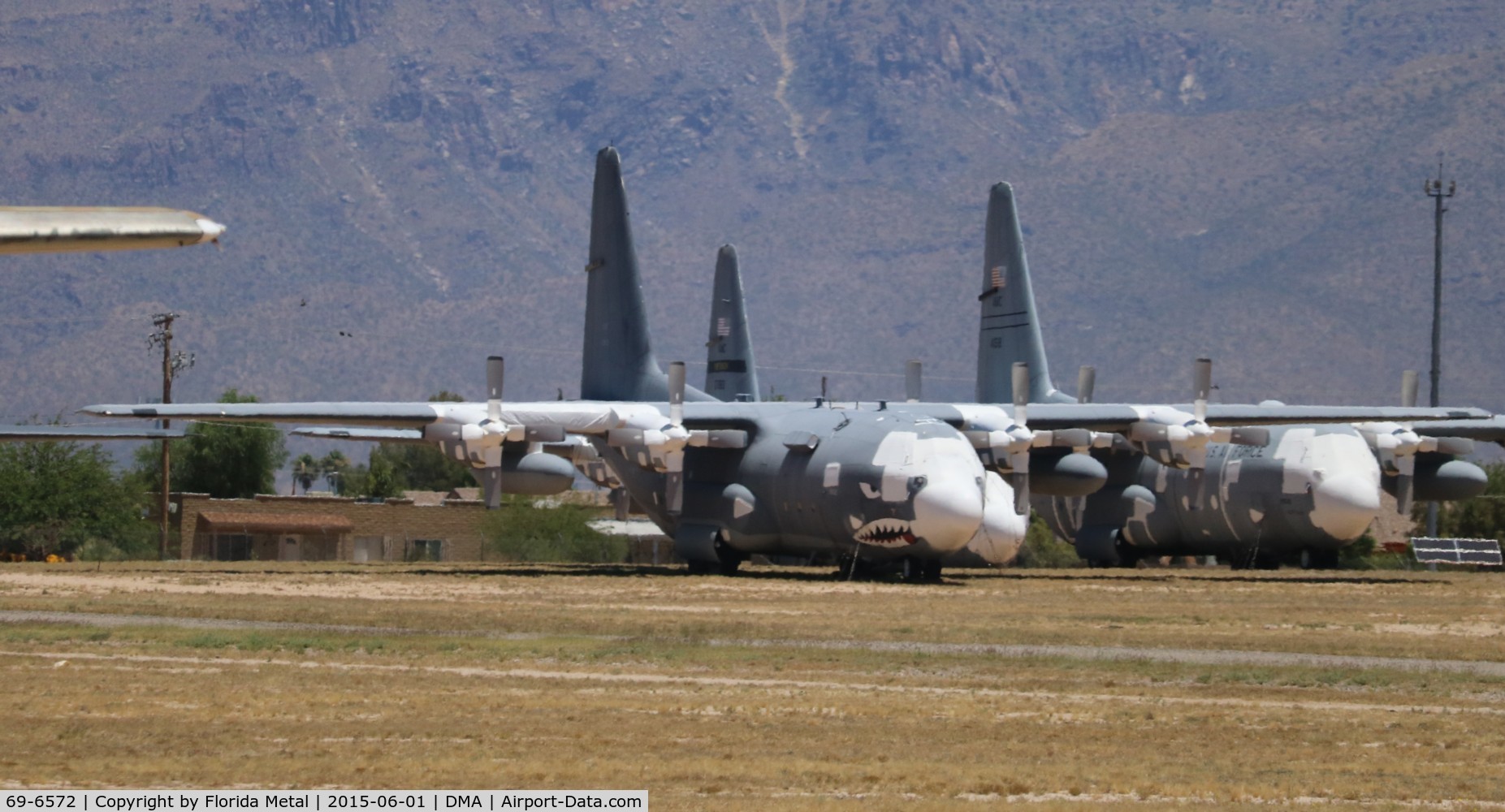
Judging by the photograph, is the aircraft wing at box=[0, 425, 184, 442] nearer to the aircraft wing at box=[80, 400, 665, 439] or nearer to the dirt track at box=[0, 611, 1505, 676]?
the dirt track at box=[0, 611, 1505, 676]

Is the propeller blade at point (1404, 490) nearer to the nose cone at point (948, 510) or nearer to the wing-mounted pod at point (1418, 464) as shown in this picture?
the wing-mounted pod at point (1418, 464)

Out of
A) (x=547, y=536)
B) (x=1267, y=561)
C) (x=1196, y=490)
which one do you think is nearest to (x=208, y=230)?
(x=1196, y=490)

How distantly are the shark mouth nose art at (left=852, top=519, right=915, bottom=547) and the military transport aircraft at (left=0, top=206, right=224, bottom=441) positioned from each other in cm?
2997

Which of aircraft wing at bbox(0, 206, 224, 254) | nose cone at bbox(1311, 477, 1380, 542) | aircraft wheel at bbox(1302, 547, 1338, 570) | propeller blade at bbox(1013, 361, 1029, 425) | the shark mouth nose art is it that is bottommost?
aircraft wheel at bbox(1302, 547, 1338, 570)

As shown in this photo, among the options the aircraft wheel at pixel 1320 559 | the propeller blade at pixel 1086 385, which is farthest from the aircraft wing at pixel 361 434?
the aircraft wheel at pixel 1320 559

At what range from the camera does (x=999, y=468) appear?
1735 inches

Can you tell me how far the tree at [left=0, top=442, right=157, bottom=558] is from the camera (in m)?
61.1

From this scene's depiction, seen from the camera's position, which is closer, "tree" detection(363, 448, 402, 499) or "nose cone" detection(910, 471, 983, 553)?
"nose cone" detection(910, 471, 983, 553)

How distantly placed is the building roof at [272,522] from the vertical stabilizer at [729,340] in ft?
53.6


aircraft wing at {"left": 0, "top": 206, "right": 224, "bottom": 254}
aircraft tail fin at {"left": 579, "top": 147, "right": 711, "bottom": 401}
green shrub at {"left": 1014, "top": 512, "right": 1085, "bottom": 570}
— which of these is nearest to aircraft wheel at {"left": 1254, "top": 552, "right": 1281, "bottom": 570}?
green shrub at {"left": 1014, "top": 512, "right": 1085, "bottom": 570}

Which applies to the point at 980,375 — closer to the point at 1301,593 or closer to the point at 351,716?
the point at 1301,593

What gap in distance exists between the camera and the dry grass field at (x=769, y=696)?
1589 centimetres

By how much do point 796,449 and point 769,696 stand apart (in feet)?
73.0

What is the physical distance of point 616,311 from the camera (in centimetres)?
5103
